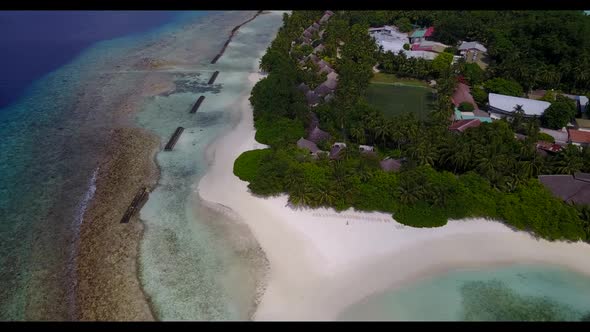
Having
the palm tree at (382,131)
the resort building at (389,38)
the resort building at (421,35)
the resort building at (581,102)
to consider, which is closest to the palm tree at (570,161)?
the palm tree at (382,131)

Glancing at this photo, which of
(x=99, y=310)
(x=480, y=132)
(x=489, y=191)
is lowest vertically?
(x=99, y=310)

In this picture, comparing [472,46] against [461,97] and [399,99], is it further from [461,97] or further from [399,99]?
[399,99]

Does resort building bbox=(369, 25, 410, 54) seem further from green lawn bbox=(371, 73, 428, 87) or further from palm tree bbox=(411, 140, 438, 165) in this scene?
palm tree bbox=(411, 140, 438, 165)

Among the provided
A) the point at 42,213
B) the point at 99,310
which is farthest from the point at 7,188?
the point at 99,310

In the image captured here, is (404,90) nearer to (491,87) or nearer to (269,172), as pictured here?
(491,87)

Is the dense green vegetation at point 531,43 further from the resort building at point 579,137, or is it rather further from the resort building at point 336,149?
the resort building at point 336,149

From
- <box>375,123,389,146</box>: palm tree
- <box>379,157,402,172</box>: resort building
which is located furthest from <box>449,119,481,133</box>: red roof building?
<box>379,157,402,172</box>: resort building

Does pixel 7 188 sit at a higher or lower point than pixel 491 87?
lower
